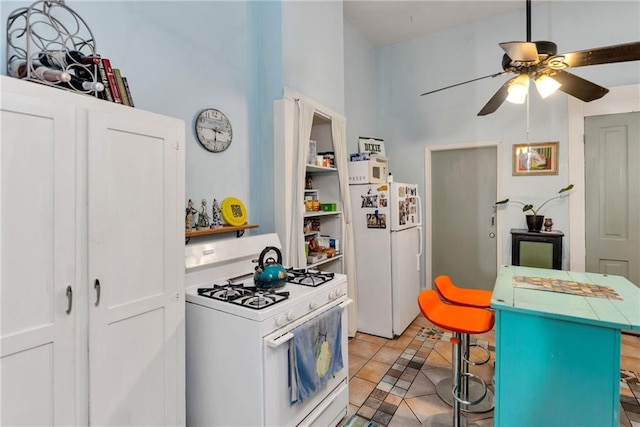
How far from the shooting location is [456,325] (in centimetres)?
195

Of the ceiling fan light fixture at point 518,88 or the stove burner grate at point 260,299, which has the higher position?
the ceiling fan light fixture at point 518,88

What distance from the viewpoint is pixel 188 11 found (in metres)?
2.24

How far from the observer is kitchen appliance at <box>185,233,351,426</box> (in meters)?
1.58

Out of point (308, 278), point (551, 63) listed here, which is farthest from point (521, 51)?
point (308, 278)

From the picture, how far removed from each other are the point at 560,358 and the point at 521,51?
1.64 meters

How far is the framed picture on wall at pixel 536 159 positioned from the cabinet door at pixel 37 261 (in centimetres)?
429

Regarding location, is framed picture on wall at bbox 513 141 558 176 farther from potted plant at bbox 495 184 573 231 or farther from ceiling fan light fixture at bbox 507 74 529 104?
ceiling fan light fixture at bbox 507 74 529 104

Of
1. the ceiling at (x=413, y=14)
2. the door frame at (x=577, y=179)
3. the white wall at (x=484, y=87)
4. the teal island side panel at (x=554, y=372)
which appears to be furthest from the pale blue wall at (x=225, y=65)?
the door frame at (x=577, y=179)

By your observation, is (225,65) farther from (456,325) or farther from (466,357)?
(466,357)

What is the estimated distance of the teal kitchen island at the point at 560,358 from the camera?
158 cm

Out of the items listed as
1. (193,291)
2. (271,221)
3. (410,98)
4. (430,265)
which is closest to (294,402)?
(193,291)

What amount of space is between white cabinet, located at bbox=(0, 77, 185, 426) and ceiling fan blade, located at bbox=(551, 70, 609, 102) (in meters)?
2.37

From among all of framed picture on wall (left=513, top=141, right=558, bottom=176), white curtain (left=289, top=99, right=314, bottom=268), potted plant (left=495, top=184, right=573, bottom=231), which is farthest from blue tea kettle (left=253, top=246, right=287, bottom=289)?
framed picture on wall (left=513, top=141, right=558, bottom=176)

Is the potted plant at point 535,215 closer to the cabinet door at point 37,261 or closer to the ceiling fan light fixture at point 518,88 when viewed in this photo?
the ceiling fan light fixture at point 518,88
